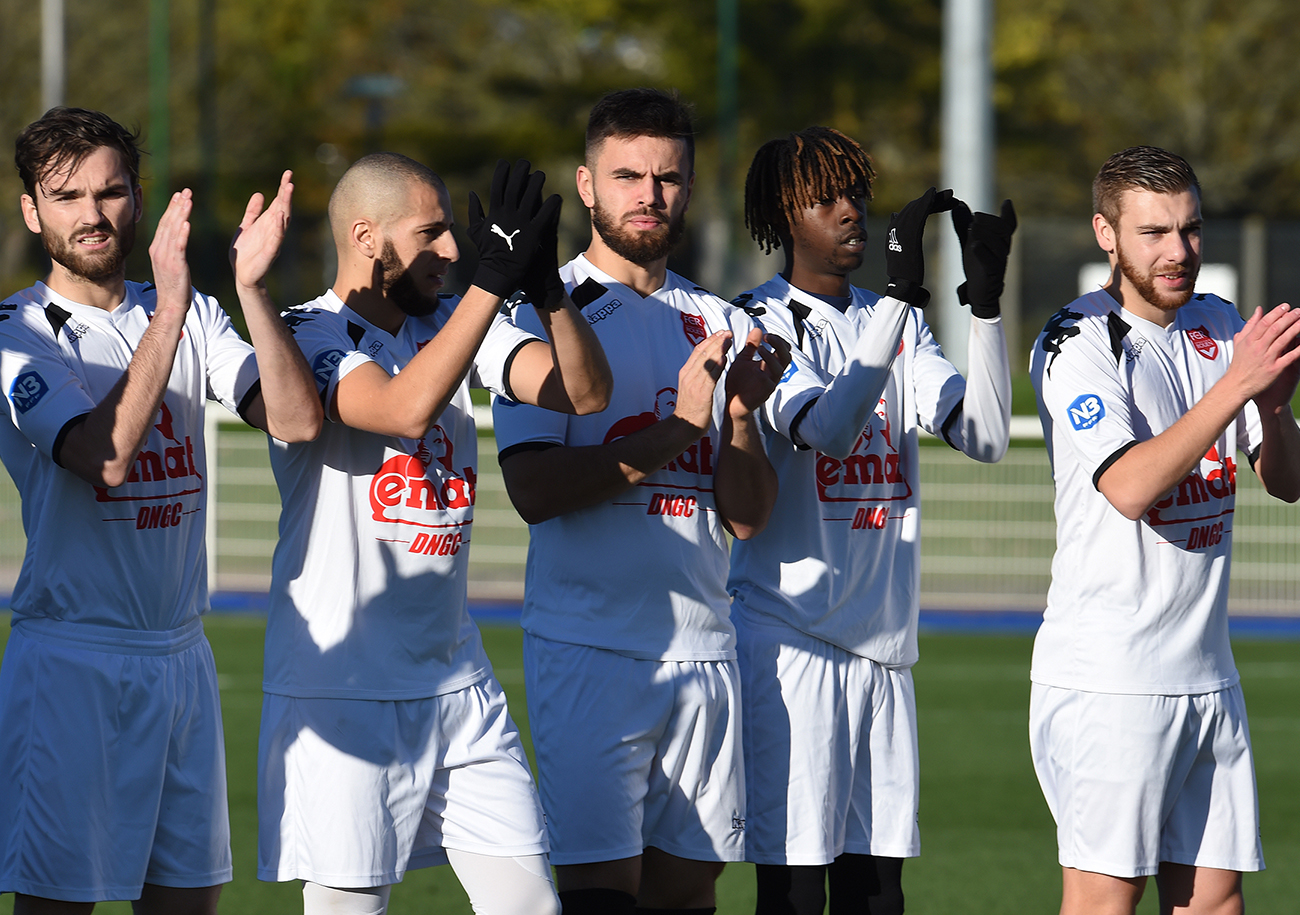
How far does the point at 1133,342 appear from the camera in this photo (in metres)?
4.00

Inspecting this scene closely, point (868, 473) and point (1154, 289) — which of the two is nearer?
point (1154, 289)

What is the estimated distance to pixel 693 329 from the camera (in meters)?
4.08

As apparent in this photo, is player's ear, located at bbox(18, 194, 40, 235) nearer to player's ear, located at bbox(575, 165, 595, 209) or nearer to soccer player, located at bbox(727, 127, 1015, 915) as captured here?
player's ear, located at bbox(575, 165, 595, 209)

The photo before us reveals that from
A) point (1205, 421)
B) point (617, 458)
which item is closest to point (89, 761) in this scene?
point (617, 458)

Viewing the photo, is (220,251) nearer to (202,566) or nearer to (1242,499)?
(1242,499)

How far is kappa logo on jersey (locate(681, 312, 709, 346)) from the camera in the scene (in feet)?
13.3

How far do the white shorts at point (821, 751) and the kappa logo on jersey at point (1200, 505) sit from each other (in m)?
0.83

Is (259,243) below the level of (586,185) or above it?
below

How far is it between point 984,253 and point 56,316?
7.20ft

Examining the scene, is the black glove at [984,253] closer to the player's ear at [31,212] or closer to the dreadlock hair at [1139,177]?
the dreadlock hair at [1139,177]

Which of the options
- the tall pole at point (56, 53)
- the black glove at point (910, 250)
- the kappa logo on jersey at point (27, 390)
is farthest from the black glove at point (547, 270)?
the tall pole at point (56, 53)

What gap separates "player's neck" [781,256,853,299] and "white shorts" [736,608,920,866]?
902 mm

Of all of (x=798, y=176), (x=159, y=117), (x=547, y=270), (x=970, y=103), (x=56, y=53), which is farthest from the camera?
(x=159, y=117)

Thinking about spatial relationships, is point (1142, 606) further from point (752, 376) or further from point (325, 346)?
point (325, 346)
